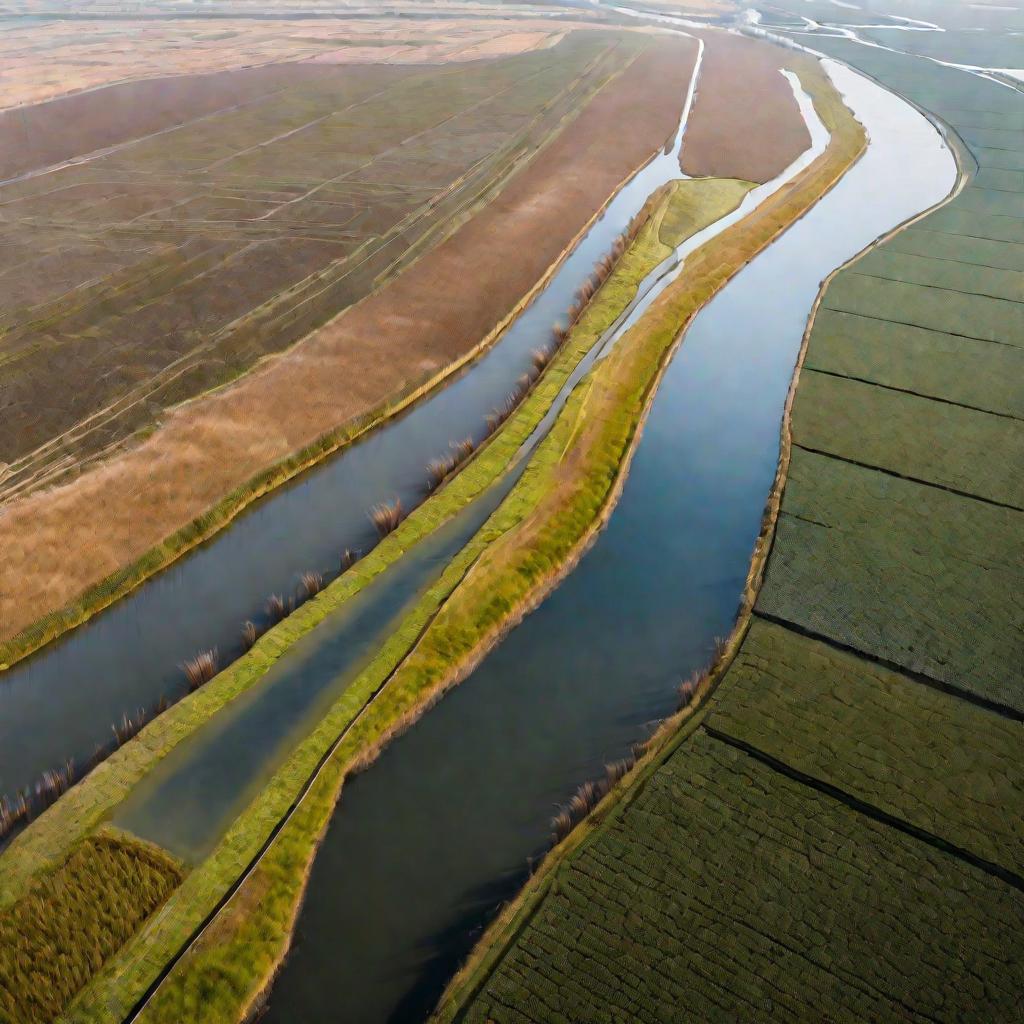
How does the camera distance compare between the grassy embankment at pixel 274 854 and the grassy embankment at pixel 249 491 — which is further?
the grassy embankment at pixel 249 491

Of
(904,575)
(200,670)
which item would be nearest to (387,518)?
(200,670)

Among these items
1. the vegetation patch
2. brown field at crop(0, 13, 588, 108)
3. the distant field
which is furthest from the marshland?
brown field at crop(0, 13, 588, 108)

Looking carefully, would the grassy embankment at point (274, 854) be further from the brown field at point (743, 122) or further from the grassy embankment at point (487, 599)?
the brown field at point (743, 122)

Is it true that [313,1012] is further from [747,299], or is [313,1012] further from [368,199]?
[368,199]

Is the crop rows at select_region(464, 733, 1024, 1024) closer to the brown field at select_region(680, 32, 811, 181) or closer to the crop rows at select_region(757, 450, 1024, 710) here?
the crop rows at select_region(757, 450, 1024, 710)

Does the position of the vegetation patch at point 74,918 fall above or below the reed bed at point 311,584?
below

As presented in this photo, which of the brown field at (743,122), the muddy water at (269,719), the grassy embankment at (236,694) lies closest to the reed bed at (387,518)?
the grassy embankment at (236,694)

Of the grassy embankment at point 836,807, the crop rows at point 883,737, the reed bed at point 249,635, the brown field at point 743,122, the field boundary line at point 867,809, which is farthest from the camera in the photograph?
the brown field at point 743,122
